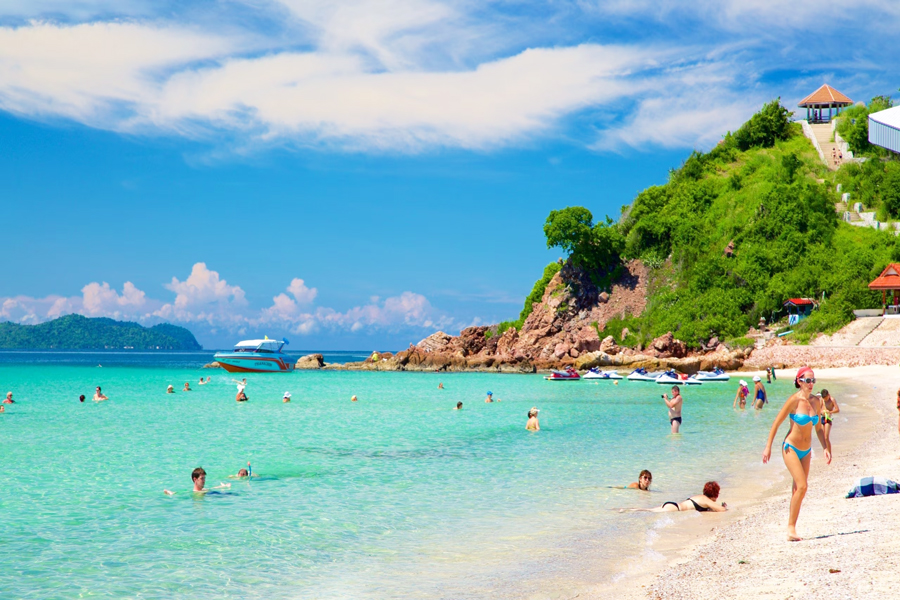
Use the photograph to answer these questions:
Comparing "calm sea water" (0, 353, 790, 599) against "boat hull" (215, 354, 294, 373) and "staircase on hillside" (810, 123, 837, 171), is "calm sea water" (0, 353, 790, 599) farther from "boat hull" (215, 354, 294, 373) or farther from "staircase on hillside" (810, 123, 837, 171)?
"staircase on hillside" (810, 123, 837, 171)

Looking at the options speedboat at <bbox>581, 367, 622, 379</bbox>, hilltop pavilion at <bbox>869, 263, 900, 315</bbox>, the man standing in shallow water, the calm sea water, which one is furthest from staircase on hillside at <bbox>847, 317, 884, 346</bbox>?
the man standing in shallow water

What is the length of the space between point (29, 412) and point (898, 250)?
3089 inches

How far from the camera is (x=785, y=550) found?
9.09 meters

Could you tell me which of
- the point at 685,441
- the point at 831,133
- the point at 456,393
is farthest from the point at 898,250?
the point at 685,441

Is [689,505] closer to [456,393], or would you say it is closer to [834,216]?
[456,393]

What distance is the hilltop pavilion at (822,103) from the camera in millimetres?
108750

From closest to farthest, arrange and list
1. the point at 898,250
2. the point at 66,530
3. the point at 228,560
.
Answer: the point at 228,560, the point at 66,530, the point at 898,250

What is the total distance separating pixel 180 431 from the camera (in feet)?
94.5

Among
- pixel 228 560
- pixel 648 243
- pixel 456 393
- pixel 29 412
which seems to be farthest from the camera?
pixel 648 243

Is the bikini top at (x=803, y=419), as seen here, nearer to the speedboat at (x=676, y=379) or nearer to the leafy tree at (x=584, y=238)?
the speedboat at (x=676, y=379)

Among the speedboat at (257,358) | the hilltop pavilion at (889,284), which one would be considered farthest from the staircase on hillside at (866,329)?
the speedboat at (257,358)

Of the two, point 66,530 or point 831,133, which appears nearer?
point 66,530

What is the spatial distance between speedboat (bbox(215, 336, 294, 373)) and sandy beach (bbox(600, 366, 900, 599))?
73.1 metres

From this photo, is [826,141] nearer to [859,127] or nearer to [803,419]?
[859,127]
